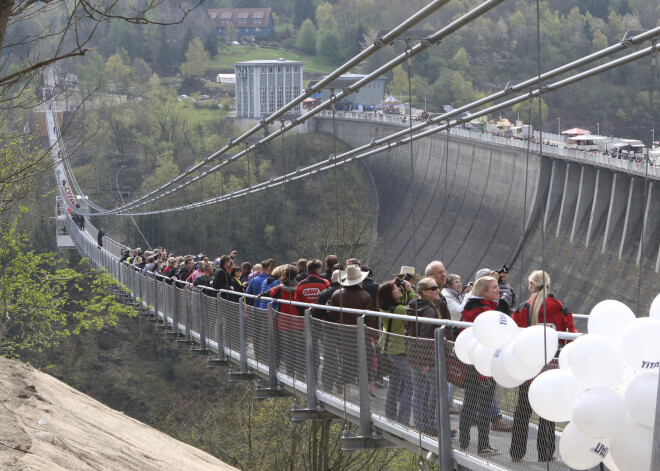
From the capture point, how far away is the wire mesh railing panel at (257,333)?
9531mm

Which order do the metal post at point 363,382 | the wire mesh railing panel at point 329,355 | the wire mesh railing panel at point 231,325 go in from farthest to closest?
the wire mesh railing panel at point 231,325
the wire mesh railing panel at point 329,355
the metal post at point 363,382

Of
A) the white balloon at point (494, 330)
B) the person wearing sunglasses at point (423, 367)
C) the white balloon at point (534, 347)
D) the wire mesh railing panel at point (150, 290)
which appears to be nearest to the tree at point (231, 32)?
the wire mesh railing panel at point (150, 290)

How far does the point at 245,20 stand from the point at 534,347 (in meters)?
130

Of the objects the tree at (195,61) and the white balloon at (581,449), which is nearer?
the white balloon at (581,449)

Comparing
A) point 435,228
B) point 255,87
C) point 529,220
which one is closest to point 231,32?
point 255,87

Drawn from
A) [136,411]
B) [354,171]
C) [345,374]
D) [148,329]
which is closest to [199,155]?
[354,171]

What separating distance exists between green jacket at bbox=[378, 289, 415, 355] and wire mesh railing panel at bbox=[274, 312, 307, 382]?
1375mm

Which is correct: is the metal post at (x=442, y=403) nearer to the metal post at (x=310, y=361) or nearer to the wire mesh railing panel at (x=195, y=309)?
the metal post at (x=310, y=361)

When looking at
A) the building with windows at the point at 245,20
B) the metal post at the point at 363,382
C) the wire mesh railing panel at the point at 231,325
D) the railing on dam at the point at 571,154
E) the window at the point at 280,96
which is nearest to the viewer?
the metal post at the point at 363,382

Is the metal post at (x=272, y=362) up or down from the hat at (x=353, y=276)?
down

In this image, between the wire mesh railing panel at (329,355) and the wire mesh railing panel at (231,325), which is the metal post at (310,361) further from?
the wire mesh railing panel at (231,325)

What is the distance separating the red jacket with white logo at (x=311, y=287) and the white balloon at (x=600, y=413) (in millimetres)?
4658

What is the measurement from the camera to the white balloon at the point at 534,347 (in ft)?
14.8

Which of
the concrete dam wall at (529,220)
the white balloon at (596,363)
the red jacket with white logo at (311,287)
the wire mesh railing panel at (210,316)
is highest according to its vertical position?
the white balloon at (596,363)
